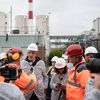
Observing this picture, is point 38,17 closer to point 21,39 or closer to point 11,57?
point 21,39

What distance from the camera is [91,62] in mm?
2734

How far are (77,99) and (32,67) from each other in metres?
2.77

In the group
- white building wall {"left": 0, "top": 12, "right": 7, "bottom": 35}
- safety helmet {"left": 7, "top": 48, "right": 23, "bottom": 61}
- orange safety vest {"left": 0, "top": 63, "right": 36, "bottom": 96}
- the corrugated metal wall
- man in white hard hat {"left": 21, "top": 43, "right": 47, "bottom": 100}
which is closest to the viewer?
orange safety vest {"left": 0, "top": 63, "right": 36, "bottom": 96}

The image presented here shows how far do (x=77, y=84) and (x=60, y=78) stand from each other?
275 centimetres

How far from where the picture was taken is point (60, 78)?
7.66 metres

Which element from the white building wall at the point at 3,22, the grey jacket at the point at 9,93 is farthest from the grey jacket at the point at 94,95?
the white building wall at the point at 3,22

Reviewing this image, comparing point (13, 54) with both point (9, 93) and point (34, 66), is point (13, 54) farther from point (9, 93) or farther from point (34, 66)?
point (9, 93)

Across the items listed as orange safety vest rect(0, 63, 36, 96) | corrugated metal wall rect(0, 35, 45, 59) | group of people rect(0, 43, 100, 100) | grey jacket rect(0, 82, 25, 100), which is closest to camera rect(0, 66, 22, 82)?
group of people rect(0, 43, 100, 100)

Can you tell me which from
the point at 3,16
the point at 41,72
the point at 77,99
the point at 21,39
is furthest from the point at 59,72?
the point at 3,16

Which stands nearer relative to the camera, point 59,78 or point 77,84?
point 77,84

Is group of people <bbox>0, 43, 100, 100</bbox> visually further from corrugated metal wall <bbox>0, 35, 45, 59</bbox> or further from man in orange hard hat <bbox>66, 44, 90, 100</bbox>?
corrugated metal wall <bbox>0, 35, 45, 59</bbox>

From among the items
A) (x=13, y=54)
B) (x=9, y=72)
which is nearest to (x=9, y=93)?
(x=9, y=72)

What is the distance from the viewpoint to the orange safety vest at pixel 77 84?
15.8 ft

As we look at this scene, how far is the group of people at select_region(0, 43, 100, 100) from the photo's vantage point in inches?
102
